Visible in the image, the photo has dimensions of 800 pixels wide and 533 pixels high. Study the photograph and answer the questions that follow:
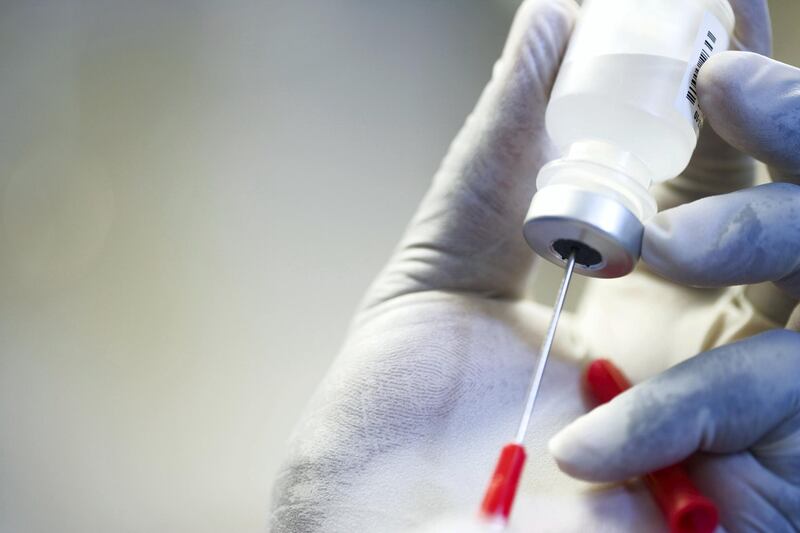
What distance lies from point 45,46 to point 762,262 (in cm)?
99

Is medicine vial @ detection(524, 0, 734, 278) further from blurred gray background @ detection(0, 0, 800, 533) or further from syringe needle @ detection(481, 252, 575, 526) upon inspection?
blurred gray background @ detection(0, 0, 800, 533)

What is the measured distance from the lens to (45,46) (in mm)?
1075

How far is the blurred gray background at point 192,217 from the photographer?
97 centimetres

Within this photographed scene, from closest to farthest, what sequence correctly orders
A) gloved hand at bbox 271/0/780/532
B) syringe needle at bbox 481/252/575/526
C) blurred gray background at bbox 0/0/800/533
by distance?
syringe needle at bbox 481/252/575/526
gloved hand at bbox 271/0/780/532
blurred gray background at bbox 0/0/800/533

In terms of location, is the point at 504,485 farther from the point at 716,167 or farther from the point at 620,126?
the point at 716,167

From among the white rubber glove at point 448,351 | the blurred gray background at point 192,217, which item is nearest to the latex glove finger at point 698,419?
the white rubber glove at point 448,351

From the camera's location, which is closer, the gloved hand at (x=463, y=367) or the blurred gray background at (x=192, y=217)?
the gloved hand at (x=463, y=367)

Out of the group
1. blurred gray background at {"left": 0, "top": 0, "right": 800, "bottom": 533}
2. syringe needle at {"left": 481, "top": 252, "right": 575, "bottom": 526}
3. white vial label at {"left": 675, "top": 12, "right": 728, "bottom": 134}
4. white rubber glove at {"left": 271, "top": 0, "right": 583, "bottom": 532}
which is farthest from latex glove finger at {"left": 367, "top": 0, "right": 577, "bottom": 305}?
blurred gray background at {"left": 0, "top": 0, "right": 800, "bottom": 533}

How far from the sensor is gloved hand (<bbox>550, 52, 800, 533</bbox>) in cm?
53

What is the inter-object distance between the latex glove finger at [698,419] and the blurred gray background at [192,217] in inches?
22.2

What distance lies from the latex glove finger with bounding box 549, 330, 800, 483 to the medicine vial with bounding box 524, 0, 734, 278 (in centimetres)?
10

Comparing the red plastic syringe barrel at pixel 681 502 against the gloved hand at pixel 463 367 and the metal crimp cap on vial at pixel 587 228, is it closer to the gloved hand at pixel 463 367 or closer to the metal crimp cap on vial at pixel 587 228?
the gloved hand at pixel 463 367

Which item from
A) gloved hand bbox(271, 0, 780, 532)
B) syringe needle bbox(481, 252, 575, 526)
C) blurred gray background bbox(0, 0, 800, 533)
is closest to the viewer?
syringe needle bbox(481, 252, 575, 526)

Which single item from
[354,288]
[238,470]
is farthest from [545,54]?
[238,470]
